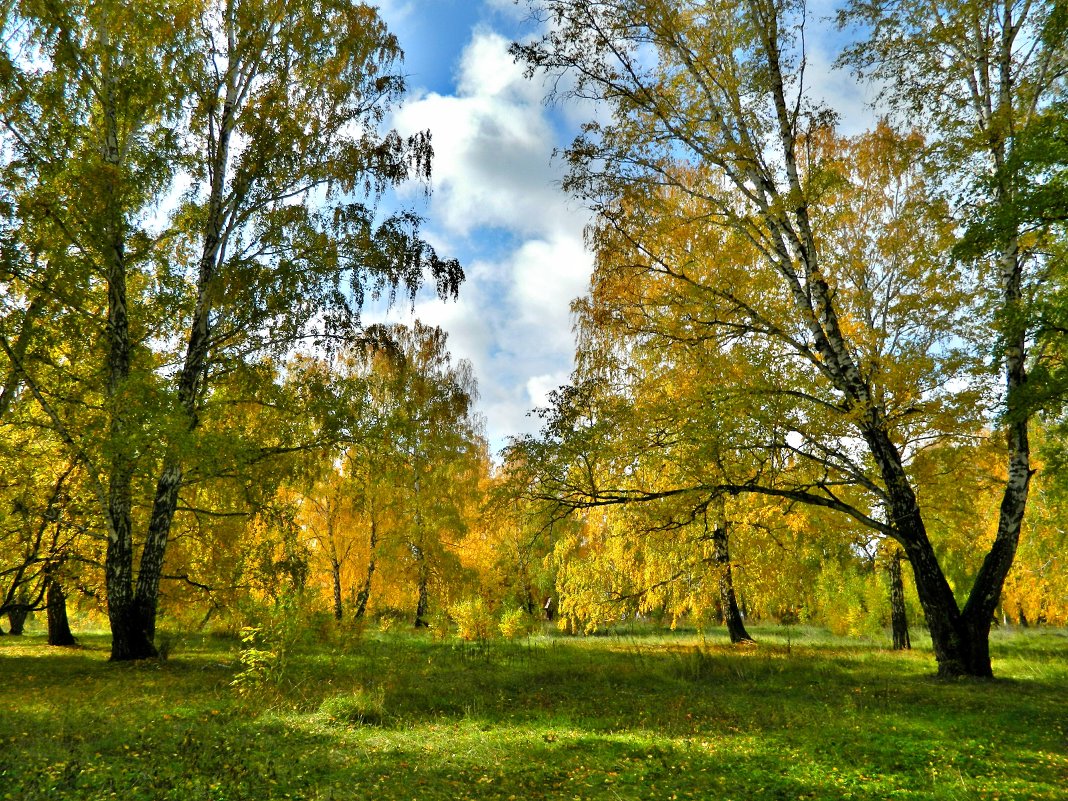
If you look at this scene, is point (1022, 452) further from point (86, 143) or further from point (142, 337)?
point (86, 143)

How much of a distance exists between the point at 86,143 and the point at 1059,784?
581 inches

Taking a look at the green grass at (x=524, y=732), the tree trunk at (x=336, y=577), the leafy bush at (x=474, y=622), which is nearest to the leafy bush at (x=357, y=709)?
the green grass at (x=524, y=732)

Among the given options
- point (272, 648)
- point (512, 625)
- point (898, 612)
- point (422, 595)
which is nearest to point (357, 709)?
point (272, 648)

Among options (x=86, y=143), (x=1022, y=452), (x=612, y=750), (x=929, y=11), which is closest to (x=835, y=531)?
(x=1022, y=452)

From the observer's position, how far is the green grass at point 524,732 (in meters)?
4.46

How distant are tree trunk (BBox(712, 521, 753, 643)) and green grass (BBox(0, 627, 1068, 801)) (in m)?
2.82

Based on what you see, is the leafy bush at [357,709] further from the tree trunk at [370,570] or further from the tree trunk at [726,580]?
the tree trunk at [370,570]

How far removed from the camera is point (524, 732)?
623cm

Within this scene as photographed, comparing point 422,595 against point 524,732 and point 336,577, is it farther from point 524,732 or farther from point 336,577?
point 524,732

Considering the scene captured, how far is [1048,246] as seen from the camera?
360 inches

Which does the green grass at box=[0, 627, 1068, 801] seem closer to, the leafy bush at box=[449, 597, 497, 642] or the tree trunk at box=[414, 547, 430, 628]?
the leafy bush at box=[449, 597, 497, 642]

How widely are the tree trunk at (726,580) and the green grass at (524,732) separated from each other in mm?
2824

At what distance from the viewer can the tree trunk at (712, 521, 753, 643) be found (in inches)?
500

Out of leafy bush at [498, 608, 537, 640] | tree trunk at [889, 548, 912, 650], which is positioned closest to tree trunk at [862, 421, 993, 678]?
tree trunk at [889, 548, 912, 650]
